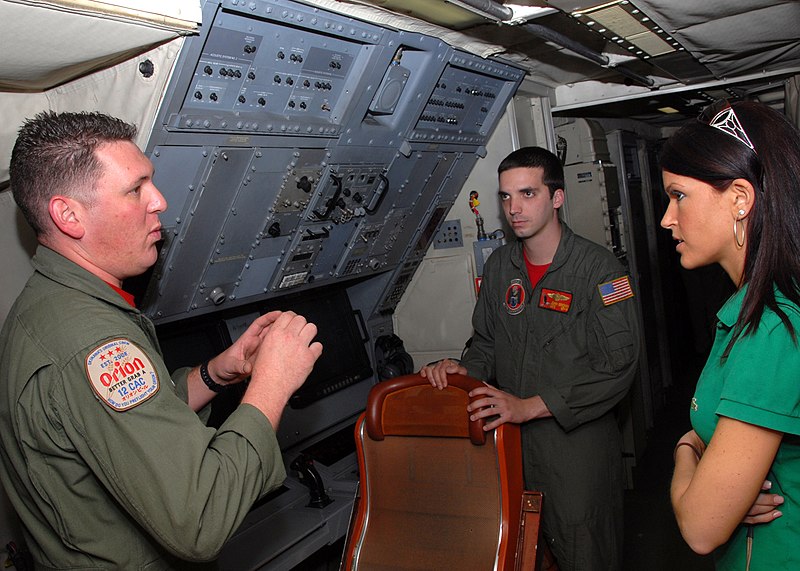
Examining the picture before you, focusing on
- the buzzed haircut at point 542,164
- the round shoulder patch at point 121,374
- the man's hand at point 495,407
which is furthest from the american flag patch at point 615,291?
the round shoulder patch at point 121,374

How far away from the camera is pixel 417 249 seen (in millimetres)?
4316

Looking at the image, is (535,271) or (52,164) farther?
(535,271)

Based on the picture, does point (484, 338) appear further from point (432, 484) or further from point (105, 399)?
point (105, 399)

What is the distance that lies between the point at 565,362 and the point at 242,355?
4.84 ft

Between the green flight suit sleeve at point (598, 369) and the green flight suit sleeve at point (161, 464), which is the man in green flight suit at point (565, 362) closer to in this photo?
the green flight suit sleeve at point (598, 369)

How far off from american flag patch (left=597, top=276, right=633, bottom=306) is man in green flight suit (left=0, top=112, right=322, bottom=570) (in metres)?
1.60

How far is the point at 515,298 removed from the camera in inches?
119

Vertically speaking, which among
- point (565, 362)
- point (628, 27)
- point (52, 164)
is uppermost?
point (628, 27)

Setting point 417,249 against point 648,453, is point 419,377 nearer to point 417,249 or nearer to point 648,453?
point 417,249

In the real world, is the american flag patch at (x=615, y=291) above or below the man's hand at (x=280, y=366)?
above

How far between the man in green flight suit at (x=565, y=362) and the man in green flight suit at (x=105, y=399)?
47.1 inches

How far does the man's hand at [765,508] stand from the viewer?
1.30 metres

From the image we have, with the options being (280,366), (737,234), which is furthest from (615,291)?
(280,366)

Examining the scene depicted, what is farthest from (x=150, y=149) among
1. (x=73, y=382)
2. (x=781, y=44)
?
(x=781, y=44)
